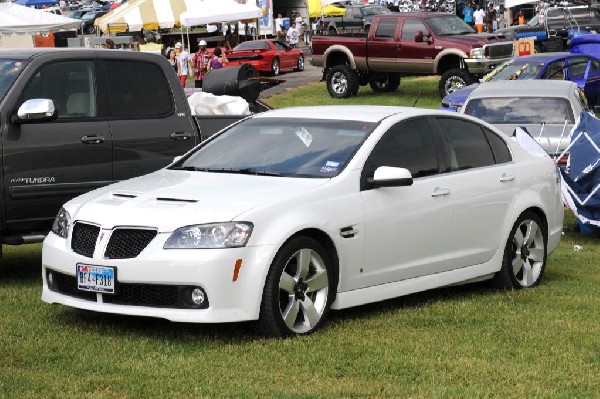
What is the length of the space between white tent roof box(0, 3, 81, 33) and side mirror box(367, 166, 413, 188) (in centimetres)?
2509

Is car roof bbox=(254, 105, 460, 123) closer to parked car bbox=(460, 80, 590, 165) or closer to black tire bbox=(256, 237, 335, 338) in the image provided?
black tire bbox=(256, 237, 335, 338)

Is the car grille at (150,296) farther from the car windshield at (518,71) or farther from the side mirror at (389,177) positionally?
the car windshield at (518,71)

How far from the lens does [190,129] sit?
10.6 meters

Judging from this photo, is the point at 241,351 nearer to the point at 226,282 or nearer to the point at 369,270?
the point at 226,282

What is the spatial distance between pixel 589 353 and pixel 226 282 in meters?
2.13

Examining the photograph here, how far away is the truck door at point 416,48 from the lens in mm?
32688

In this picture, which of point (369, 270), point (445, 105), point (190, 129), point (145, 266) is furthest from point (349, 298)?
point (445, 105)

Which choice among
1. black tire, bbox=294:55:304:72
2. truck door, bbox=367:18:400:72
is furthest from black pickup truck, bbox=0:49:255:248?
black tire, bbox=294:55:304:72

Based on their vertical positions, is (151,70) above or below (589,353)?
above

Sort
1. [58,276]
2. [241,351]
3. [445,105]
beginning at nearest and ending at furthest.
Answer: [241,351]
[58,276]
[445,105]

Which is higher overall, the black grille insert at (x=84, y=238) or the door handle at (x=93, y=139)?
the door handle at (x=93, y=139)

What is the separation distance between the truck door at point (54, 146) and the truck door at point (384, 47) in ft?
77.5

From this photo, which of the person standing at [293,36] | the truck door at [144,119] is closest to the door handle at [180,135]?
the truck door at [144,119]

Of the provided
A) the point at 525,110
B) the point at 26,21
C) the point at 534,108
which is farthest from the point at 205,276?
the point at 26,21
